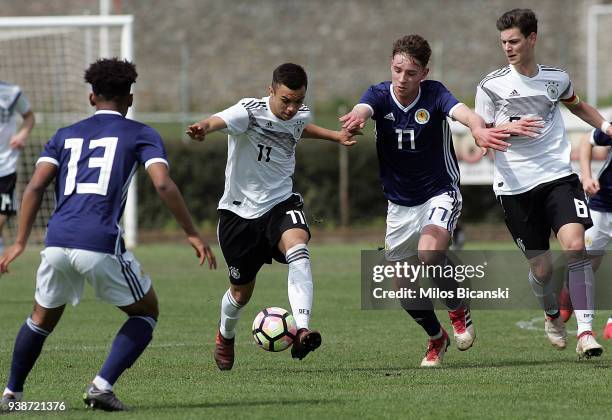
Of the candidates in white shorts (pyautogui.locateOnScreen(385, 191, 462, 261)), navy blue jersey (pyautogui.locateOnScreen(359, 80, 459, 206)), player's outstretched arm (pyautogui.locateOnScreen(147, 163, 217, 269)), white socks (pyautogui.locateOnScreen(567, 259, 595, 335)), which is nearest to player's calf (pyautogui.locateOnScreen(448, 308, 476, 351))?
white shorts (pyautogui.locateOnScreen(385, 191, 462, 261))

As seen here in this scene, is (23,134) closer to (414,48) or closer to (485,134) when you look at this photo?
(414,48)

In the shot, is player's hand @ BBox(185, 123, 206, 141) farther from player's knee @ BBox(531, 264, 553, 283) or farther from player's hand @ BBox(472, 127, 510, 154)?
player's knee @ BBox(531, 264, 553, 283)

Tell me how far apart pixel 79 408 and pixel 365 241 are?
721 inches

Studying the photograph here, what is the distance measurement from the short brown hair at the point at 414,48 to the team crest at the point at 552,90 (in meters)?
0.98

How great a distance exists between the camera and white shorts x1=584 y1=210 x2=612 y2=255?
10867 millimetres

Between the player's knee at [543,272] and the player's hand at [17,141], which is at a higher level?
the player's knee at [543,272]

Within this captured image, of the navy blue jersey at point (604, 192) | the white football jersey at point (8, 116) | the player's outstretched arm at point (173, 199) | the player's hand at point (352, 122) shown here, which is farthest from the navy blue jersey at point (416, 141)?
the white football jersey at point (8, 116)

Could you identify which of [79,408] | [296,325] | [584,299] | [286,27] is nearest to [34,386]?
[79,408]

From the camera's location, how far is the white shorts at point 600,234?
10.9 m

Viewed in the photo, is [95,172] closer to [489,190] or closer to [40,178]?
[40,178]

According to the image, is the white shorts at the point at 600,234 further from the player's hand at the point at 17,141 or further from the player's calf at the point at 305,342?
the player's hand at the point at 17,141

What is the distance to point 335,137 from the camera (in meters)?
8.93

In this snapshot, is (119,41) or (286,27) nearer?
(119,41)

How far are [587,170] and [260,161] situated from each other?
316 cm
